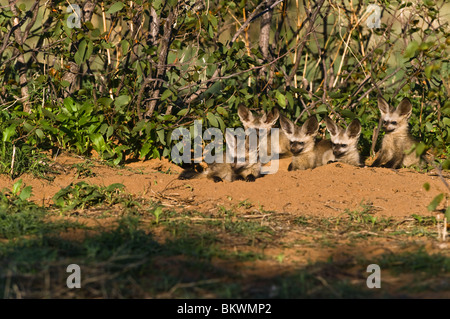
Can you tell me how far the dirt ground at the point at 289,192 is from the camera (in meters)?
5.60

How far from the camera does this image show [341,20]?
30.1 ft

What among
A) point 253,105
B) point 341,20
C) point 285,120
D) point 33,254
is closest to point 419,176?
point 285,120

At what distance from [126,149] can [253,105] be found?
1911 millimetres

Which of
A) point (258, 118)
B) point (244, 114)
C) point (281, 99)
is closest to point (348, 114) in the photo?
point (281, 99)

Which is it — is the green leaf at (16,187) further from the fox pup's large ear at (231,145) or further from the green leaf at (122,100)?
the fox pup's large ear at (231,145)

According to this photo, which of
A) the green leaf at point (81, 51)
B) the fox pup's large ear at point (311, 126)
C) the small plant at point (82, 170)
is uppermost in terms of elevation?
the green leaf at point (81, 51)

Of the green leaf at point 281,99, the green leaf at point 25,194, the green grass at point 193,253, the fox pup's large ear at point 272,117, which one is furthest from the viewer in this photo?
the fox pup's large ear at point 272,117

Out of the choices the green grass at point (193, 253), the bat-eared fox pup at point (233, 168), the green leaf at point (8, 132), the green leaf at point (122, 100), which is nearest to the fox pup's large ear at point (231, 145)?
the bat-eared fox pup at point (233, 168)

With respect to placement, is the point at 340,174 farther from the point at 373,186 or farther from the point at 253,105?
the point at 253,105

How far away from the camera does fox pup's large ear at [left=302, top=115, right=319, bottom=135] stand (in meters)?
7.76

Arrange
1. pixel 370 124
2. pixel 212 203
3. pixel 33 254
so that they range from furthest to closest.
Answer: pixel 370 124, pixel 212 203, pixel 33 254

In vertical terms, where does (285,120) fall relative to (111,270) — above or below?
above

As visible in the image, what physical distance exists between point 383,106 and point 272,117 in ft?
4.84
